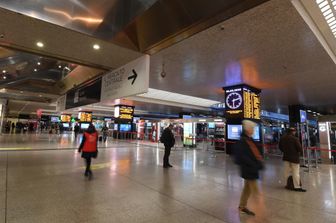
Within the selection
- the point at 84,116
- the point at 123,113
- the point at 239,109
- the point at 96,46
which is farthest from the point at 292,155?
the point at 84,116

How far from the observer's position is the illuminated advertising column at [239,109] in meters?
9.78

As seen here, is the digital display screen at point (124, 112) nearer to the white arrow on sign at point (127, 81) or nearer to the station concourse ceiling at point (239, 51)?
the station concourse ceiling at point (239, 51)

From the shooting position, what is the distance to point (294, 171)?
5156 millimetres

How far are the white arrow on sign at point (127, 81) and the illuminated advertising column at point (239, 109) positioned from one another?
19.1 feet

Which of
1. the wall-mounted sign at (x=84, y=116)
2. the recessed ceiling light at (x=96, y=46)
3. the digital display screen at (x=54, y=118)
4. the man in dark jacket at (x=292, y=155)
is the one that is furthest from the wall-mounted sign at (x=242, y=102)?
the digital display screen at (x=54, y=118)

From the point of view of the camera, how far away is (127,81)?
20.5 feet

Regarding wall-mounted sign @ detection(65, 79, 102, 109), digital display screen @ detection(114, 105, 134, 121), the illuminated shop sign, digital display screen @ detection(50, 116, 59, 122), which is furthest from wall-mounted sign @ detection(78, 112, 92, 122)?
the illuminated shop sign

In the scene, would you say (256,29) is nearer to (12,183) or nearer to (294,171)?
(294,171)

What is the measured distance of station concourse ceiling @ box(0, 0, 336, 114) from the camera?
441 cm

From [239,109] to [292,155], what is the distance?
15.6 ft

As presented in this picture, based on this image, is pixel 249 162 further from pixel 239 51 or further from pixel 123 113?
pixel 123 113

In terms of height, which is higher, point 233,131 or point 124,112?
point 124,112

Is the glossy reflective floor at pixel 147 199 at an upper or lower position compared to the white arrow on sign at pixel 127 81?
lower

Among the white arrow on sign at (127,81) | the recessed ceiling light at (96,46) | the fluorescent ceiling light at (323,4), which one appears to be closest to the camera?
the fluorescent ceiling light at (323,4)
